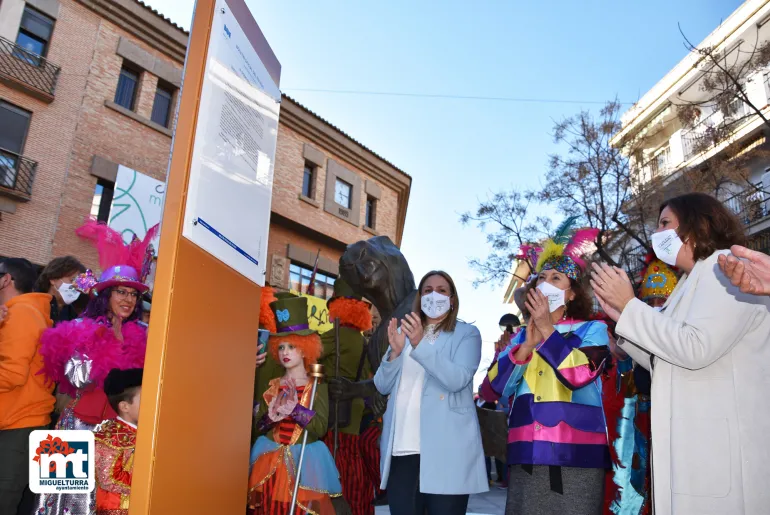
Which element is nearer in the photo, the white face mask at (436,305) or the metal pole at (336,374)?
the white face mask at (436,305)

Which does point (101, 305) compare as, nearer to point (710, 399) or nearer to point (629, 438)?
point (629, 438)

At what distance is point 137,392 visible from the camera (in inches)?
120

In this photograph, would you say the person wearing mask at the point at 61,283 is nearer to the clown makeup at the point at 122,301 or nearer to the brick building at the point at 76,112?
the clown makeup at the point at 122,301

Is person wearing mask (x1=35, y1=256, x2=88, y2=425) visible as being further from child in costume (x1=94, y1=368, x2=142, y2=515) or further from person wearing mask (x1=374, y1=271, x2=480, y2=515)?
person wearing mask (x1=374, y1=271, x2=480, y2=515)

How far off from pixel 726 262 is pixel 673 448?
67 centimetres

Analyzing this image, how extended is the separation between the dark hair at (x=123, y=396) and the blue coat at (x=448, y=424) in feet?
4.67

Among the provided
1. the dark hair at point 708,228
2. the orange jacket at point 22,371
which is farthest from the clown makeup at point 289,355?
the dark hair at point 708,228

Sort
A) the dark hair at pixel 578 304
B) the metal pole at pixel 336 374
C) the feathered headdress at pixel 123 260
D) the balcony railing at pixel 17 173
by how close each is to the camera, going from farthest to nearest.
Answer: the balcony railing at pixel 17 173, the metal pole at pixel 336 374, the feathered headdress at pixel 123 260, the dark hair at pixel 578 304

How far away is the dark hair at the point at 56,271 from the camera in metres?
4.43

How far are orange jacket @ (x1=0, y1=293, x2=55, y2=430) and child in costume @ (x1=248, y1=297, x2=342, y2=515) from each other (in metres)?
1.32

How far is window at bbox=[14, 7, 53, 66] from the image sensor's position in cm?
1251

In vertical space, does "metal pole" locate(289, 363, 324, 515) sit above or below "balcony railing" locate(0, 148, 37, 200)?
below

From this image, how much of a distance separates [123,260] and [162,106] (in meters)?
12.1

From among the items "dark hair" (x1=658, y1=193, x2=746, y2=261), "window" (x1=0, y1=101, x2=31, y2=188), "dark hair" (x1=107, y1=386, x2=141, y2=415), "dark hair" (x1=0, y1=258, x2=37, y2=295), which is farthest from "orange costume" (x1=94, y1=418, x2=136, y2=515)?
"window" (x1=0, y1=101, x2=31, y2=188)
